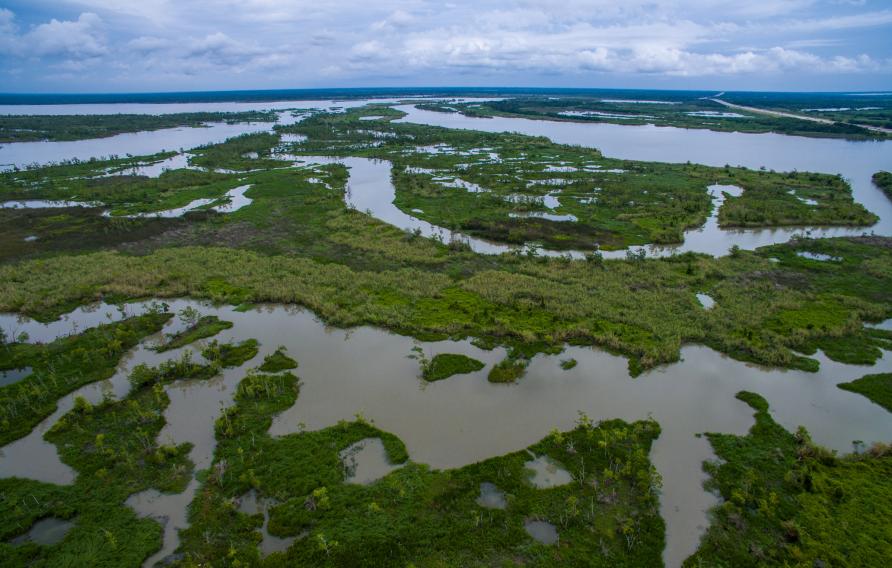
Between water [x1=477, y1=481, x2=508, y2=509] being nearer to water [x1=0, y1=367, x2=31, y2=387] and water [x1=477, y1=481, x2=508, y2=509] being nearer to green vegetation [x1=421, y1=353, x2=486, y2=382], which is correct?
green vegetation [x1=421, y1=353, x2=486, y2=382]

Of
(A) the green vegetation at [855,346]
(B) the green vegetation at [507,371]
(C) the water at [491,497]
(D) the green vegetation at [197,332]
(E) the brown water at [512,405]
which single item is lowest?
(C) the water at [491,497]

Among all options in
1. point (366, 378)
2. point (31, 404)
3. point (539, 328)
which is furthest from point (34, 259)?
point (539, 328)

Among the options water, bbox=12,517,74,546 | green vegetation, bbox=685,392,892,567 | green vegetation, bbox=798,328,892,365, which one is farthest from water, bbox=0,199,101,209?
green vegetation, bbox=798,328,892,365

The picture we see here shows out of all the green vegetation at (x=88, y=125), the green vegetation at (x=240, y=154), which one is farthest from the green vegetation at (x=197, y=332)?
the green vegetation at (x=88, y=125)

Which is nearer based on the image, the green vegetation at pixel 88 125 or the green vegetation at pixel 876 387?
the green vegetation at pixel 876 387

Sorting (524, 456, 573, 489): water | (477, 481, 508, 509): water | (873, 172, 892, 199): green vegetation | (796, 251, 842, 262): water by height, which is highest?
(873, 172, 892, 199): green vegetation

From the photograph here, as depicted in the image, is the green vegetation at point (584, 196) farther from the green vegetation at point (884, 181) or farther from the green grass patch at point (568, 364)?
the green grass patch at point (568, 364)

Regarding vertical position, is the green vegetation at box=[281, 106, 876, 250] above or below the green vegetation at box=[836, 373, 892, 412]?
above
